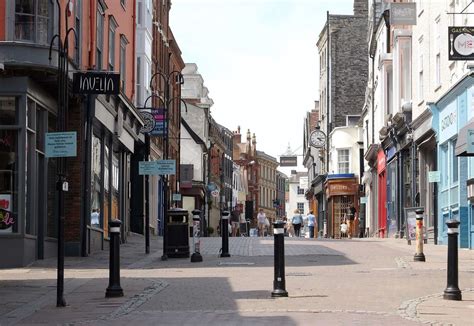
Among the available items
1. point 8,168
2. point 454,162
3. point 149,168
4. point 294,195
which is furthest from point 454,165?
point 294,195

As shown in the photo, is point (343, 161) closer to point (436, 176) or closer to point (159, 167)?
point (436, 176)

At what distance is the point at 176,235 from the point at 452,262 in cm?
1207

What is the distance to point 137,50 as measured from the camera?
141ft

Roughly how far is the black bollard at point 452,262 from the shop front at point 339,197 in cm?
5633

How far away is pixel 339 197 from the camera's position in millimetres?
74250

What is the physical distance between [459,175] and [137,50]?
16769 mm

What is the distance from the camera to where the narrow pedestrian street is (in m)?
12.6

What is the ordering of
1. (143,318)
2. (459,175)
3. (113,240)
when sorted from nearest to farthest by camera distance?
(143,318)
(113,240)
(459,175)

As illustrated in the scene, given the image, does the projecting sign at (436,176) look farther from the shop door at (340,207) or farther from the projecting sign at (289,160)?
the projecting sign at (289,160)

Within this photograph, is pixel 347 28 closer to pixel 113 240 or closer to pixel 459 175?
pixel 459 175

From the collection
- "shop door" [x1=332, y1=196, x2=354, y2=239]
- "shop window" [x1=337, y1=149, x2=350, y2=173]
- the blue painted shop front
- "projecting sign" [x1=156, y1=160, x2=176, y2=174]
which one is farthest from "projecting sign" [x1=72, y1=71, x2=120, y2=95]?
"shop window" [x1=337, y1=149, x2=350, y2=173]

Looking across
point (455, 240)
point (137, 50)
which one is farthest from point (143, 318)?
point (137, 50)

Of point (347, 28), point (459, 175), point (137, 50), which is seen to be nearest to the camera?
point (459, 175)

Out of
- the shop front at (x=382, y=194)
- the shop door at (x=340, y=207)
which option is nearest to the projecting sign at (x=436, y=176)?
the shop front at (x=382, y=194)
